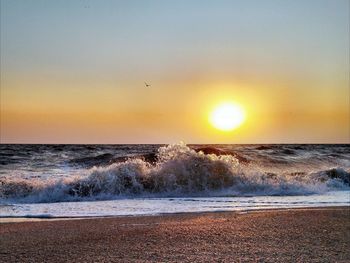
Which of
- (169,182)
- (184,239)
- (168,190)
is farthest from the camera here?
(169,182)

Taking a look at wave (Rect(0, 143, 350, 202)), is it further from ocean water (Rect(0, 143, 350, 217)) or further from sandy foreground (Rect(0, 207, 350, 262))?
sandy foreground (Rect(0, 207, 350, 262))

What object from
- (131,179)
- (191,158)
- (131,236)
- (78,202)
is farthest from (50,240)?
(191,158)

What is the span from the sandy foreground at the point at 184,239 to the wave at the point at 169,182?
511 centimetres

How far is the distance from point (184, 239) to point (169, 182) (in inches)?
352

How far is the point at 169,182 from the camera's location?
593 inches

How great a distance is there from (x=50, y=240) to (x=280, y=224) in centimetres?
350

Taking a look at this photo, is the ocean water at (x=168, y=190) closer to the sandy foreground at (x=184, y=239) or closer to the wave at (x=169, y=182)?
the wave at (x=169, y=182)

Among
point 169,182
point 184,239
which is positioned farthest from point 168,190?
point 184,239

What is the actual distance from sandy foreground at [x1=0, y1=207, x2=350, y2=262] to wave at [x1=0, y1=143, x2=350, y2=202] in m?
5.11

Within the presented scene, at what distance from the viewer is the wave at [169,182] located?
13088 millimetres

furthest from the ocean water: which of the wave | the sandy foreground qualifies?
the sandy foreground

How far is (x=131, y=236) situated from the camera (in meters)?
6.45

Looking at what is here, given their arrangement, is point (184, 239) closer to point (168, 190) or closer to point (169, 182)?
point (168, 190)

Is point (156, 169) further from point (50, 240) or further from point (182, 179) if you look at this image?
point (50, 240)
